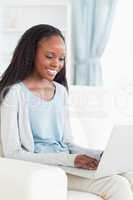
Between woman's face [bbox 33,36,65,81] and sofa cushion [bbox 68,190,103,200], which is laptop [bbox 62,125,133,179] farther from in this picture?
woman's face [bbox 33,36,65,81]

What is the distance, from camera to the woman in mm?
1805

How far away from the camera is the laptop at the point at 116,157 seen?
1670mm

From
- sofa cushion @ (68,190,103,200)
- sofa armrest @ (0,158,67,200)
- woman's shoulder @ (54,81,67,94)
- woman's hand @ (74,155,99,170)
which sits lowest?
sofa cushion @ (68,190,103,200)

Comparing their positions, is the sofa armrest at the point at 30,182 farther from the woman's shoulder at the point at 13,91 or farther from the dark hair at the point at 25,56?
the dark hair at the point at 25,56

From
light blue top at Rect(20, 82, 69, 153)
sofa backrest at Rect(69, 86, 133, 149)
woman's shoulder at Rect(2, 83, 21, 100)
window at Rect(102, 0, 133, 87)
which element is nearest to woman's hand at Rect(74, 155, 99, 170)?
light blue top at Rect(20, 82, 69, 153)

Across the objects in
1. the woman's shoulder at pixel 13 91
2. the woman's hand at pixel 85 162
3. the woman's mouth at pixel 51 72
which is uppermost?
the woman's mouth at pixel 51 72

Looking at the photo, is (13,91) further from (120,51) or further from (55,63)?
(120,51)

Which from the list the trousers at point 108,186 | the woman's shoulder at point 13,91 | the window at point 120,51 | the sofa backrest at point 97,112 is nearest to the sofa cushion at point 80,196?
the trousers at point 108,186

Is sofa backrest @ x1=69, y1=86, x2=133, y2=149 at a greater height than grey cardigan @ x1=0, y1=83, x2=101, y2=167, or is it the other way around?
Answer: grey cardigan @ x1=0, y1=83, x2=101, y2=167

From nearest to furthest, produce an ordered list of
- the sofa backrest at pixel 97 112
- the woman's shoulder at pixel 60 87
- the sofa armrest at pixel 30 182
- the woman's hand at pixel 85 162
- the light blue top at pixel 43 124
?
the sofa armrest at pixel 30 182 → the woman's hand at pixel 85 162 → the light blue top at pixel 43 124 → the woman's shoulder at pixel 60 87 → the sofa backrest at pixel 97 112

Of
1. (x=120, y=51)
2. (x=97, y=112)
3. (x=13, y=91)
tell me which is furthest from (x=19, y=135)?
(x=120, y=51)

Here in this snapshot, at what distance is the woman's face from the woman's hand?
15.7 inches

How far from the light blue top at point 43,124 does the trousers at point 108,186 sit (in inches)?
7.1

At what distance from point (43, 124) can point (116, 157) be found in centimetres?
39
